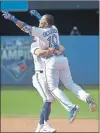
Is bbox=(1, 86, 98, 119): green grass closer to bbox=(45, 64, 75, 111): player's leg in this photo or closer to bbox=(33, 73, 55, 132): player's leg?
bbox=(33, 73, 55, 132): player's leg

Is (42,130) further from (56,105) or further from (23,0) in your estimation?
(23,0)

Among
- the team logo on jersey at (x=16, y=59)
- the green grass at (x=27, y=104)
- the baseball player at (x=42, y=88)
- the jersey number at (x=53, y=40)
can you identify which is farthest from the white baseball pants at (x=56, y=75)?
the team logo on jersey at (x=16, y=59)

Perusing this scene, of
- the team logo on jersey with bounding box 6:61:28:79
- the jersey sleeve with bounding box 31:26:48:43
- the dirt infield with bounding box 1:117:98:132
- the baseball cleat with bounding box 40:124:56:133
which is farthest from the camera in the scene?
the team logo on jersey with bounding box 6:61:28:79

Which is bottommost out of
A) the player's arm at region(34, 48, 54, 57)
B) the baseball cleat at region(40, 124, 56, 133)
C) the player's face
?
the baseball cleat at region(40, 124, 56, 133)

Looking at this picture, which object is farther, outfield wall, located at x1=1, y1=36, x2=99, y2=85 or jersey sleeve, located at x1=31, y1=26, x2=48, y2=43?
outfield wall, located at x1=1, y1=36, x2=99, y2=85

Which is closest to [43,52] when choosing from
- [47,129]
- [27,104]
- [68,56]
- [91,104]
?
[91,104]

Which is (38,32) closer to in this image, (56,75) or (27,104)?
(56,75)

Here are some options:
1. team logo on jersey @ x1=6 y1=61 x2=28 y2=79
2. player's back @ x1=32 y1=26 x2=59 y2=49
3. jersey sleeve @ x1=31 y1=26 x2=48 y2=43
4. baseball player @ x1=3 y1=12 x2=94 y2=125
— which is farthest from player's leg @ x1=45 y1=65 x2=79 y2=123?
team logo on jersey @ x1=6 y1=61 x2=28 y2=79
